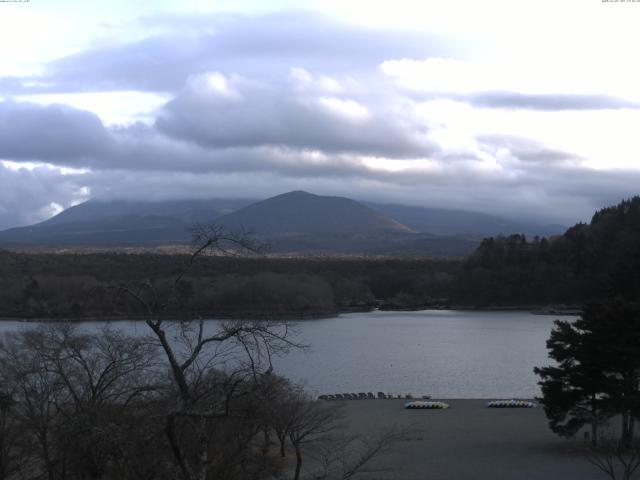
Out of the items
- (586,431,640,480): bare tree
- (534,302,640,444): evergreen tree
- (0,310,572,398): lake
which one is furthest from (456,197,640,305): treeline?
(586,431,640,480): bare tree

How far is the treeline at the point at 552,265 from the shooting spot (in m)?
92.8

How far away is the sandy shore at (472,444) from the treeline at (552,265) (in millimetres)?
60992

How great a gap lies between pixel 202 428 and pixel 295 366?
1368 inches

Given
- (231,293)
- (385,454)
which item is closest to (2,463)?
(385,454)

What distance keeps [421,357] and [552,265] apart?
53.7 metres

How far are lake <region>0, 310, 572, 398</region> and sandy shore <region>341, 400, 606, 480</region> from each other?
3.78 metres

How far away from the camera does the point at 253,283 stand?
84.5 meters

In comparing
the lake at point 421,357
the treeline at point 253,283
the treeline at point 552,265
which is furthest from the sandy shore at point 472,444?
the treeline at point 552,265

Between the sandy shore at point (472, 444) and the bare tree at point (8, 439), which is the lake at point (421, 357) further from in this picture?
the bare tree at point (8, 439)

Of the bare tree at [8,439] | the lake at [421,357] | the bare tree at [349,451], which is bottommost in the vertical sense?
the lake at [421,357]

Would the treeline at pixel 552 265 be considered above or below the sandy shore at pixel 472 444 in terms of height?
above

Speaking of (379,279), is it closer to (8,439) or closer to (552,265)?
(552,265)

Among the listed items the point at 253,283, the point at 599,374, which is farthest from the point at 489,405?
the point at 253,283

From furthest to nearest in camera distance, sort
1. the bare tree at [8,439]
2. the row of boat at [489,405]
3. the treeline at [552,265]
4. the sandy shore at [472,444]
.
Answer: the treeline at [552,265] < the row of boat at [489,405] < the sandy shore at [472,444] < the bare tree at [8,439]
